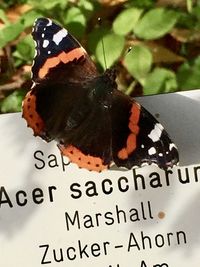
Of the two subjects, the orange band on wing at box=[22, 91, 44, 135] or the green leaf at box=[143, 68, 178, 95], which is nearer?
the orange band on wing at box=[22, 91, 44, 135]

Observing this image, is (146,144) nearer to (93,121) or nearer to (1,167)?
(93,121)

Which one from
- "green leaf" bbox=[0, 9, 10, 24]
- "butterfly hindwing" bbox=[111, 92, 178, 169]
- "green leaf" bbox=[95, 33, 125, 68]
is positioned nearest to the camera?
"butterfly hindwing" bbox=[111, 92, 178, 169]

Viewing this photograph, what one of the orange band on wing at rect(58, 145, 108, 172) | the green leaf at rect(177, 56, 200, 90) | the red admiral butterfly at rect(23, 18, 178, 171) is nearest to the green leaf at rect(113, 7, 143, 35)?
the green leaf at rect(177, 56, 200, 90)

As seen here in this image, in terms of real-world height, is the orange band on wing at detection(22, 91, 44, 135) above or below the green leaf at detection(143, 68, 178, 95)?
above

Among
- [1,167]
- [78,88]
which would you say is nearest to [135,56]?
[78,88]

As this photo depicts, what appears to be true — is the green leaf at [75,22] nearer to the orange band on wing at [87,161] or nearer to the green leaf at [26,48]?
the green leaf at [26,48]

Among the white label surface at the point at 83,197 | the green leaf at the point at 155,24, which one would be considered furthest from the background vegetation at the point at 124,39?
the white label surface at the point at 83,197

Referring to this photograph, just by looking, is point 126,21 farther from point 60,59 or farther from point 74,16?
point 60,59

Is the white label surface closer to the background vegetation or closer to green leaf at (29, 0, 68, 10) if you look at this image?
the background vegetation
